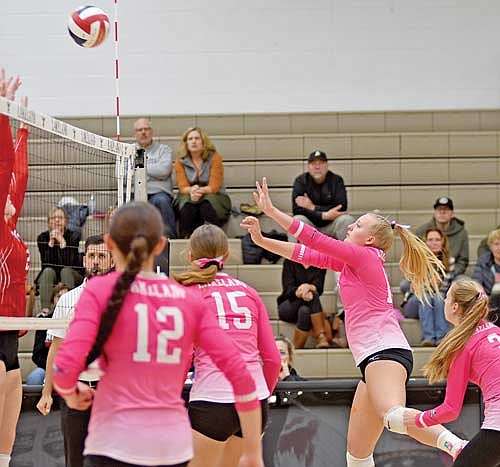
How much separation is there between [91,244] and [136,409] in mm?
2804

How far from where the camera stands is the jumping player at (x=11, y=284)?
233 inches

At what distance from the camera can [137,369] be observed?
Result: 3.65 m

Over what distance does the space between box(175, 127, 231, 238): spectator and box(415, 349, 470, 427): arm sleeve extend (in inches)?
208

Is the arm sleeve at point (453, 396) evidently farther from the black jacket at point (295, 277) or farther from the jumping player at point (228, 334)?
the black jacket at point (295, 277)

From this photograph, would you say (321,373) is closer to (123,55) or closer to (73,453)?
(73,453)

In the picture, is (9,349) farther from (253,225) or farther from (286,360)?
(286,360)

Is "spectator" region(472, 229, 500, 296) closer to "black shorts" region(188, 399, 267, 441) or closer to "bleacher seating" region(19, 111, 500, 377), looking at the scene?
"bleacher seating" region(19, 111, 500, 377)

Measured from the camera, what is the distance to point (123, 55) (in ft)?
39.6

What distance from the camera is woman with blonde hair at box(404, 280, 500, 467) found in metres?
5.44

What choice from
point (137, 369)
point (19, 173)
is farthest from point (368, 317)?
point (137, 369)

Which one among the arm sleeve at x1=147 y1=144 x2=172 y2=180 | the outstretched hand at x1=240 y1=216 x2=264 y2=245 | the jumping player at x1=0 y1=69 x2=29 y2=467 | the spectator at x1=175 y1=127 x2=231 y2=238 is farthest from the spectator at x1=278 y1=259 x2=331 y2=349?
the jumping player at x1=0 y1=69 x2=29 y2=467

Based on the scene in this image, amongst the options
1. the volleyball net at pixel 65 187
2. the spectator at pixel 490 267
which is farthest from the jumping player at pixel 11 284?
the spectator at pixel 490 267

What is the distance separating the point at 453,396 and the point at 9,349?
102 inches

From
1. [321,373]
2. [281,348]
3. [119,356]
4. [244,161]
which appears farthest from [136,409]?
[244,161]
